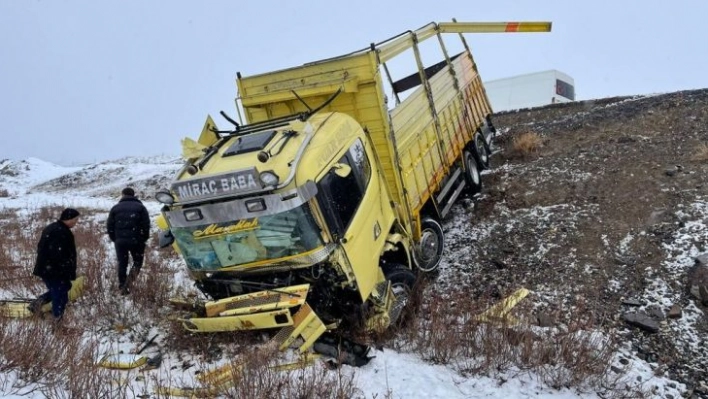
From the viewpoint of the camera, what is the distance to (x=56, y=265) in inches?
223

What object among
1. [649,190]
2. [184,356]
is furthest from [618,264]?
[184,356]

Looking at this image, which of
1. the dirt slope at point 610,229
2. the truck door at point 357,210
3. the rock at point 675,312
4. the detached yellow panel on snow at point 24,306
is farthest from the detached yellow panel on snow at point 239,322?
the rock at point 675,312

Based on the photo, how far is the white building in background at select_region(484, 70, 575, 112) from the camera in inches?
820

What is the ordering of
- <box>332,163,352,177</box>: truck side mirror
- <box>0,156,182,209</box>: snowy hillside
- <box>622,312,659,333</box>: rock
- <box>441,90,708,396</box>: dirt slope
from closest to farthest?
<box>332,163,352,177</box>: truck side mirror → <box>622,312,659,333</box>: rock → <box>441,90,708,396</box>: dirt slope → <box>0,156,182,209</box>: snowy hillside

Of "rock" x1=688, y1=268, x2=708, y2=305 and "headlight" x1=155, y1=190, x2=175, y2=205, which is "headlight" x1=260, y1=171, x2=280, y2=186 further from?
"rock" x1=688, y1=268, x2=708, y2=305

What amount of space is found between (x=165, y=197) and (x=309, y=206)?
1.47 meters

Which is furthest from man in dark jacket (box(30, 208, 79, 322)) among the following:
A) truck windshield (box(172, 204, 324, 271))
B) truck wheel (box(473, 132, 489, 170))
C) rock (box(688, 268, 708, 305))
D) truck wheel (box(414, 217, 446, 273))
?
rock (box(688, 268, 708, 305))

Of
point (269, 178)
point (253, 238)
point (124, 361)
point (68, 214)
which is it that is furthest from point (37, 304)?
point (269, 178)

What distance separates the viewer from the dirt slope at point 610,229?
5.64m

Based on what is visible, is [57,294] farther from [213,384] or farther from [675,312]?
[675,312]

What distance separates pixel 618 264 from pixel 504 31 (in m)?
5.30

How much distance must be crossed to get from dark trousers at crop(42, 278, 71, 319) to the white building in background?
18219 millimetres

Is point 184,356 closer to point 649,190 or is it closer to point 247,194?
point 247,194

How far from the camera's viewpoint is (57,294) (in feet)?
18.9
